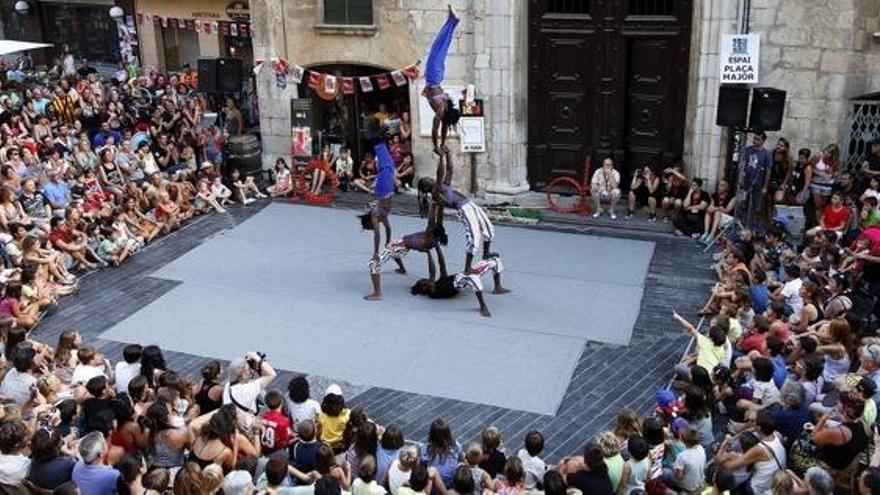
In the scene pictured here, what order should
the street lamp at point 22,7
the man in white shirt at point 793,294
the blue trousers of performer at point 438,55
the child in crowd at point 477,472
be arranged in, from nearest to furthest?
1. the child in crowd at point 477,472
2. the man in white shirt at point 793,294
3. the blue trousers of performer at point 438,55
4. the street lamp at point 22,7

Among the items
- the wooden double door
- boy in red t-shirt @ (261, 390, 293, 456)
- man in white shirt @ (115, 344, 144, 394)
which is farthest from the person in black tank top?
the wooden double door

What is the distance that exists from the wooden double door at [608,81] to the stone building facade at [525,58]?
57 millimetres

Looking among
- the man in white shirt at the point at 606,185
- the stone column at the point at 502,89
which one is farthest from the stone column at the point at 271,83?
the man in white shirt at the point at 606,185

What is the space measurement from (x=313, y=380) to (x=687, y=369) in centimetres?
396

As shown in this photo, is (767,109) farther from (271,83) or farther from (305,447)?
(305,447)

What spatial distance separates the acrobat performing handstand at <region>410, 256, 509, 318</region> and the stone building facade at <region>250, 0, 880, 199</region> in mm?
4507

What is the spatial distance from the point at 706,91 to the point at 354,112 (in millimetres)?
6272

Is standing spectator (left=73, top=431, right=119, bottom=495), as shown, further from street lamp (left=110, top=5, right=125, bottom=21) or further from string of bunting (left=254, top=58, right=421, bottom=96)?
street lamp (left=110, top=5, right=125, bottom=21)

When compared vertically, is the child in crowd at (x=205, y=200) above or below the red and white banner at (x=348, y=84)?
below

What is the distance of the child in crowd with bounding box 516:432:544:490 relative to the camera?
8023mm

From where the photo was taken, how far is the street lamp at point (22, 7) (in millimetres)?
27453

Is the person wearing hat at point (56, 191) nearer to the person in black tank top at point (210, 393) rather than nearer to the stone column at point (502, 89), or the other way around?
the stone column at point (502, 89)

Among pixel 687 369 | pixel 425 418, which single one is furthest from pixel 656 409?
pixel 425 418

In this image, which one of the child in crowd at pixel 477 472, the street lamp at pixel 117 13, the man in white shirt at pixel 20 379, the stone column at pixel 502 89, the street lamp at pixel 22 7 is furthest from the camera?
the street lamp at pixel 22 7
